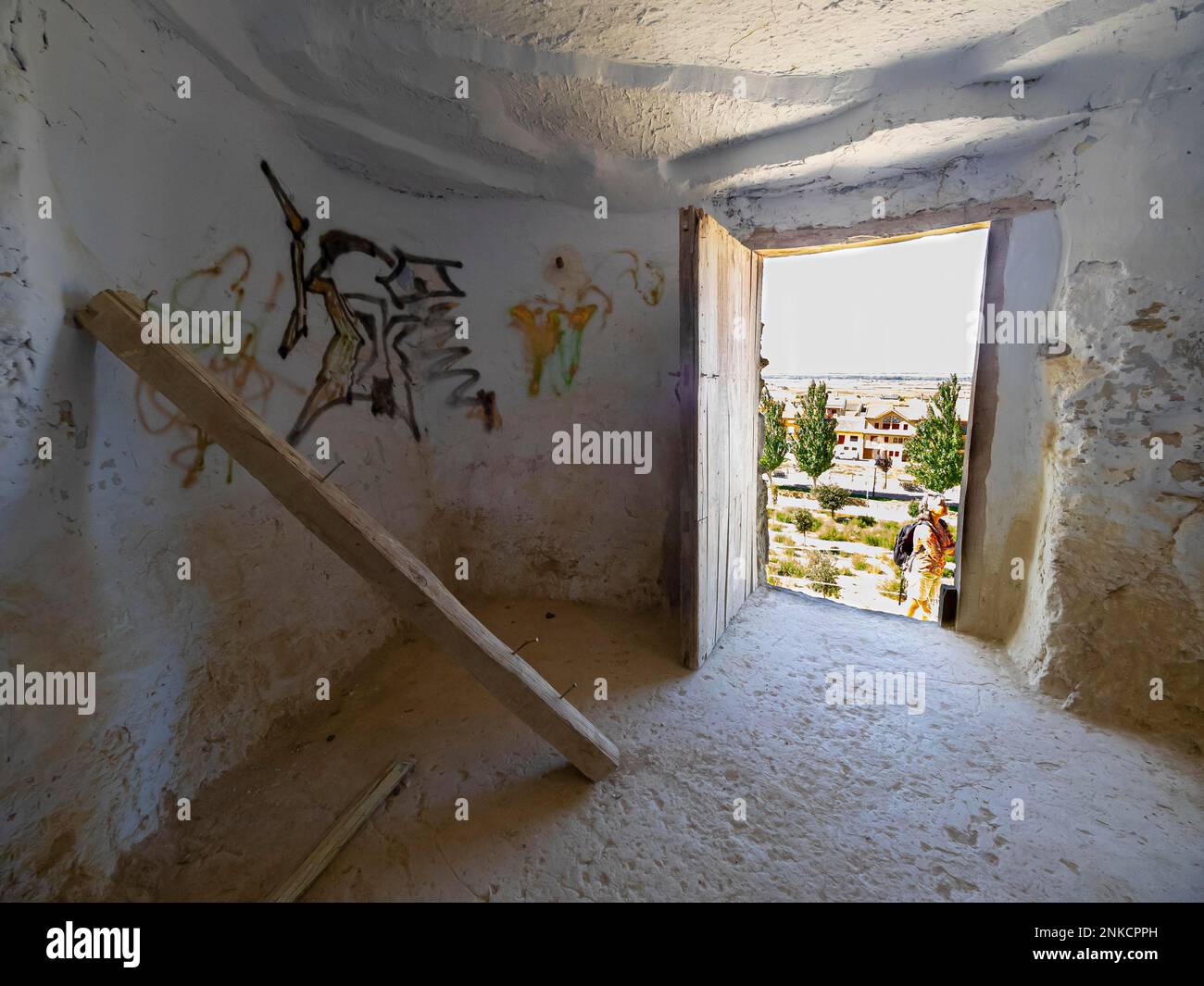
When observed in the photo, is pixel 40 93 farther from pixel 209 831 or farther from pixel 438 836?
pixel 438 836

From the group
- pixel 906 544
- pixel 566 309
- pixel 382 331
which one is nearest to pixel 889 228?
pixel 566 309

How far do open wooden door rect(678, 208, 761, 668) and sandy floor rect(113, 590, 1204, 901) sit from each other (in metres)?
0.59

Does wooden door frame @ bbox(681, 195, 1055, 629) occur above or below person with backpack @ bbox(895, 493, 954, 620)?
above

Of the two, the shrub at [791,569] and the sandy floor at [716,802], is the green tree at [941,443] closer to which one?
the shrub at [791,569]

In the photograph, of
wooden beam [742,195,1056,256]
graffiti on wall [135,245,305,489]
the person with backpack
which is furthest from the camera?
the person with backpack

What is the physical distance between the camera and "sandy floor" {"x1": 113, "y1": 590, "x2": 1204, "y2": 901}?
1809 millimetres

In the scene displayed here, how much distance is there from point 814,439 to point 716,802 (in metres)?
29.5

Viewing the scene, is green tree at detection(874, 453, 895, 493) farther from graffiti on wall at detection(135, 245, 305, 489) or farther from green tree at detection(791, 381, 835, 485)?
graffiti on wall at detection(135, 245, 305, 489)

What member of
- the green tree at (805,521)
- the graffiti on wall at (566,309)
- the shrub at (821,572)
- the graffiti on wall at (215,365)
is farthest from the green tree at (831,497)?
the graffiti on wall at (215,365)

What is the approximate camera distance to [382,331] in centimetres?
341

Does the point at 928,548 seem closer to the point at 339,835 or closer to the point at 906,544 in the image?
the point at 906,544

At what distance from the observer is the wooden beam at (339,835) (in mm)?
1771

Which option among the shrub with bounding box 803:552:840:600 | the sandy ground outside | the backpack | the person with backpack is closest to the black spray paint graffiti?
the person with backpack

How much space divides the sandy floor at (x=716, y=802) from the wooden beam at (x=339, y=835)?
47mm
